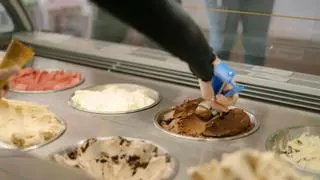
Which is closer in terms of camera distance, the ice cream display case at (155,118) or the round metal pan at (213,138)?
the ice cream display case at (155,118)

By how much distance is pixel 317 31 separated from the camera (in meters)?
1.54

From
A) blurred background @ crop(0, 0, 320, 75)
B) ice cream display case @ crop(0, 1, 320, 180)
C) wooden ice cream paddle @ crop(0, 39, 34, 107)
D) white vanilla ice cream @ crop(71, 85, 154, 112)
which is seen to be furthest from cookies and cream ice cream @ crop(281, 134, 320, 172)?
wooden ice cream paddle @ crop(0, 39, 34, 107)

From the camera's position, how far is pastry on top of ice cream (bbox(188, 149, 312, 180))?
71 cm

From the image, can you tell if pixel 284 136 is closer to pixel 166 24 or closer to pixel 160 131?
pixel 160 131

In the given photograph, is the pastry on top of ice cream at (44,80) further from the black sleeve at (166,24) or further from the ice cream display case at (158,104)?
the black sleeve at (166,24)

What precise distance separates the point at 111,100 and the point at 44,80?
0.36 meters

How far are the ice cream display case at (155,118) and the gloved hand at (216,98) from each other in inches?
2.0

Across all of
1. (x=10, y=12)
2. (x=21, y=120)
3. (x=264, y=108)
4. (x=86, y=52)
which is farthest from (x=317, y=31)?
(x=10, y=12)

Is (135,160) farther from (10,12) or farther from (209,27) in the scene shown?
(10,12)

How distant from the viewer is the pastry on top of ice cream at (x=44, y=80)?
1.64 meters

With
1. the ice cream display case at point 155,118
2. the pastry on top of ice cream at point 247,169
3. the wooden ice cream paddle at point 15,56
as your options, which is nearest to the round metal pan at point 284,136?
the ice cream display case at point 155,118

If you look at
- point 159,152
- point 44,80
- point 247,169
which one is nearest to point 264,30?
point 159,152

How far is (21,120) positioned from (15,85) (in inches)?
13.4

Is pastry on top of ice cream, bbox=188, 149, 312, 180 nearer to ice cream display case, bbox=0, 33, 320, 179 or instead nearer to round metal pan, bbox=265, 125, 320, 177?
ice cream display case, bbox=0, 33, 320, 179
